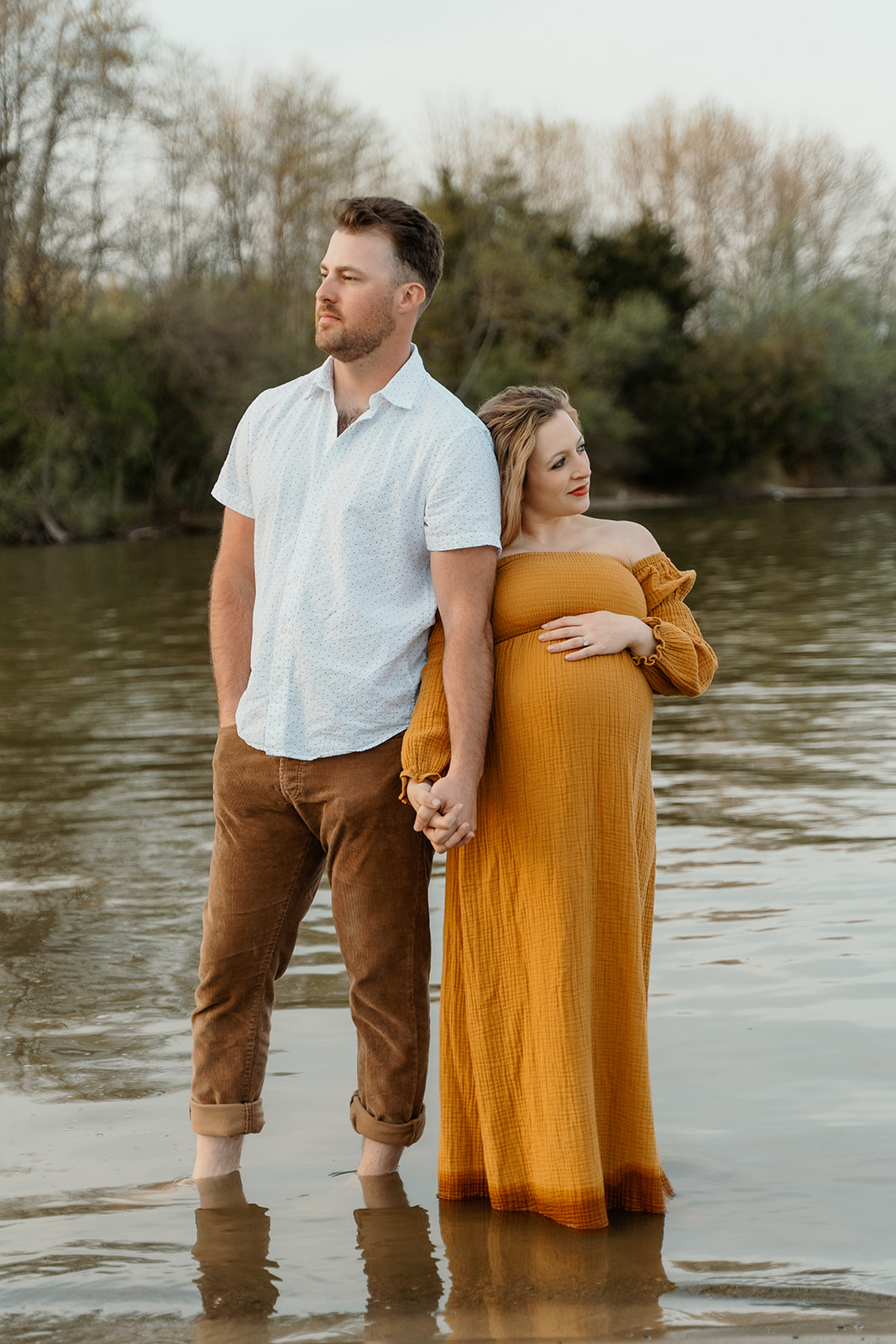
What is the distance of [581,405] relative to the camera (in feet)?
145

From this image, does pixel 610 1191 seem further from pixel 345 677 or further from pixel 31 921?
pixel 31 921

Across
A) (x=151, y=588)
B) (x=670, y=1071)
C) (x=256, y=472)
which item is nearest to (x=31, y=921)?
(x=670, y=1071)

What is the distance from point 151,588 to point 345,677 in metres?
18.1

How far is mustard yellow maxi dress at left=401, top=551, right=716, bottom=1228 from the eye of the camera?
2.75m

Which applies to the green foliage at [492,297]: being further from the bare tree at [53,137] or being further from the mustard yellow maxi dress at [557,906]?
the mustard yellow maxi dress at [557,906]

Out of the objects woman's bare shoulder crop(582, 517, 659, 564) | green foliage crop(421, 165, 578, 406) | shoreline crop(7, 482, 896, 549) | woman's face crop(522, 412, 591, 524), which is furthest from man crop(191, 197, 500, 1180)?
green foliage crop(421, 165, 578, 406)

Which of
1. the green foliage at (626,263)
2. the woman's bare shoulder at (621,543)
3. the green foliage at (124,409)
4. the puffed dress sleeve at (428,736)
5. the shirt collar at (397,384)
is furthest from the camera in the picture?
→ the green foliage at (626,263)

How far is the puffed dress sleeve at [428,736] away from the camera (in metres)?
2.73

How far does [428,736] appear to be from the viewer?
9.01 feet

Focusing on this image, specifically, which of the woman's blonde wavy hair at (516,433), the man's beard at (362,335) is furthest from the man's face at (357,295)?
the woman's blonde wavy hair at (516,433)

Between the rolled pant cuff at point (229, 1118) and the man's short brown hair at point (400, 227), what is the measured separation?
1742 millimetres

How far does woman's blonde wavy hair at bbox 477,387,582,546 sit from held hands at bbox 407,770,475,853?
0.55 metres

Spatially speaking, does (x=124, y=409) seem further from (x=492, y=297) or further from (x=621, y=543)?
(x=621, y=543)

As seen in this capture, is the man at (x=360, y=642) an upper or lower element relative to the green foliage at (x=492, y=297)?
lower
